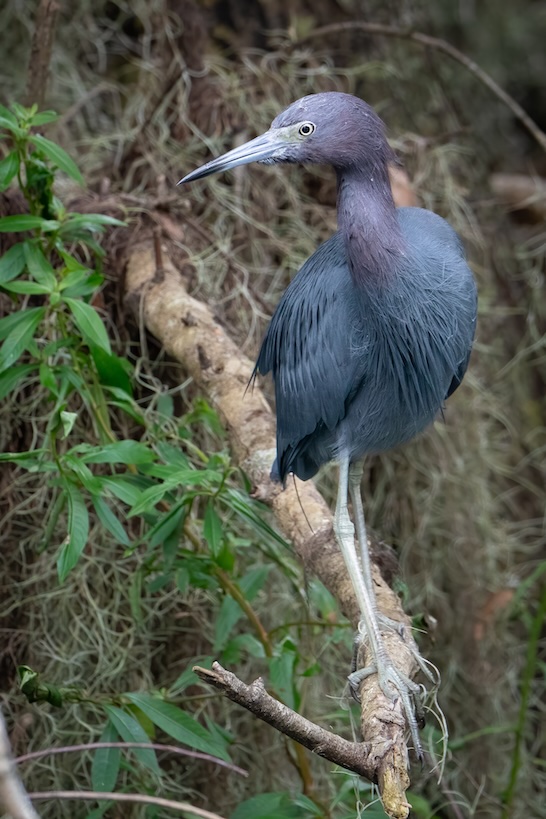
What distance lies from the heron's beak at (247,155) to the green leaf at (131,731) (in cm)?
89

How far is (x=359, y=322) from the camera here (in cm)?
179

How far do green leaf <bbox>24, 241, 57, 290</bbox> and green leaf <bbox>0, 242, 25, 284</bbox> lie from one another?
0.04 ft

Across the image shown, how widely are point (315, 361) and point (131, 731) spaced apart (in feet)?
2.32

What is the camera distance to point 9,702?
217cm

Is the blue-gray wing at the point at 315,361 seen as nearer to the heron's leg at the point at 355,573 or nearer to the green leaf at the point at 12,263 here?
the heron's leg at the point at 355,573

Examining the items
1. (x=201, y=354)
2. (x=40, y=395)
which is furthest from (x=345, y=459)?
(x=40, y=395)

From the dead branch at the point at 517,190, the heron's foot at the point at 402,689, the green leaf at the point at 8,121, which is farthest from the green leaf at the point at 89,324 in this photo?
the dead branch at the point at 517,190

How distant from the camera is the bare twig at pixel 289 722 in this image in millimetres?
1130

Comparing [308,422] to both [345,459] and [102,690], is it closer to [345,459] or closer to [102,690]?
[345,459]

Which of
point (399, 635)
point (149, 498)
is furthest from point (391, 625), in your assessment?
point (149, 498)

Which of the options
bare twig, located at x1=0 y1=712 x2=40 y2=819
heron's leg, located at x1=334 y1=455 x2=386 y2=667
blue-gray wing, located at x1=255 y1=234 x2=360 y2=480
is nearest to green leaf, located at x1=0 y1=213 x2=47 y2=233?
blue-gray wing, located at x1=255 y1=234 x2=360 y2=480

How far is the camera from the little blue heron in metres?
1.71

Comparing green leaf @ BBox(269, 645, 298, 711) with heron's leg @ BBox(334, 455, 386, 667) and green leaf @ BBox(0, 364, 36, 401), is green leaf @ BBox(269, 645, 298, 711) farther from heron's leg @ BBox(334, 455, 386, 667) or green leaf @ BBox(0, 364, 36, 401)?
green leaf @ BBox(0, 364, 36, 401)

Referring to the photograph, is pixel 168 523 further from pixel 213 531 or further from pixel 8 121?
pixel 8 121
